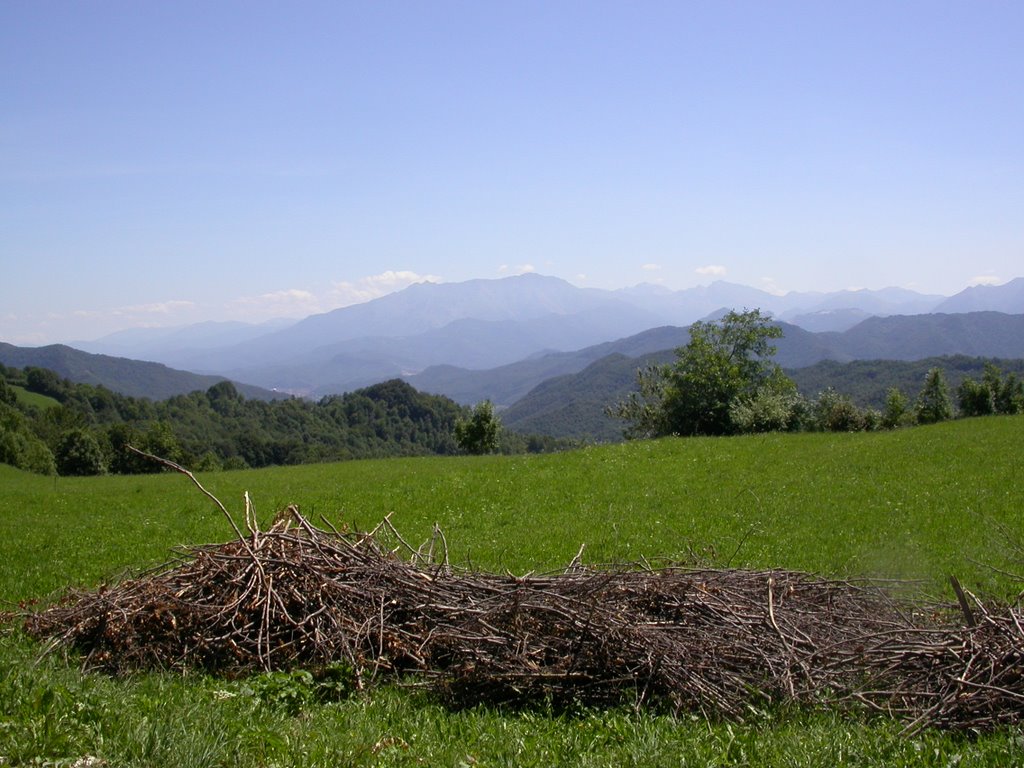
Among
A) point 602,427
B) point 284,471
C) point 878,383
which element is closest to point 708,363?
point 284,471

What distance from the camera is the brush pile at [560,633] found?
215 inches

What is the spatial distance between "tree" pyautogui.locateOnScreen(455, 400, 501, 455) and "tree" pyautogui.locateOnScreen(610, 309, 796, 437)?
38.2ft

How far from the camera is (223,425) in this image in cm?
11919

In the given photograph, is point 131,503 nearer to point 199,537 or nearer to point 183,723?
→ point 199,537

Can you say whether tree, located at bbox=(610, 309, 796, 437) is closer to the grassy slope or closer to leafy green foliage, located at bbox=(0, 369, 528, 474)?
leafy green foliage, located at bbox=(0, 369, 528, 474)

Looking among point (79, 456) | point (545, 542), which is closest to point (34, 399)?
point (79, 456)

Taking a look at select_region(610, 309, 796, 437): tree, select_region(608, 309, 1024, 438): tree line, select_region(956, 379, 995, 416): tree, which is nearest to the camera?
select_region(608, 309, 1024, 438): tree line

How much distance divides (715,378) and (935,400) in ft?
45.1

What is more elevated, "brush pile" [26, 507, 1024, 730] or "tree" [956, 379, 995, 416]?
"brush pile" [26, 507, 1024, 730]

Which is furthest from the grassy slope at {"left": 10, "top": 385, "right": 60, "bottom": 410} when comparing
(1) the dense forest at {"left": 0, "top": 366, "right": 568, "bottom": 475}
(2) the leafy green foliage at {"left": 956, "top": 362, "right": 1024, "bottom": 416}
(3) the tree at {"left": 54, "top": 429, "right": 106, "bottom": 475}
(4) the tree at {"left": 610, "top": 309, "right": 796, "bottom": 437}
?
(2) the leafy green foliage at {"left": 956, "top": 362, "right": 1024, "bottom": 416}

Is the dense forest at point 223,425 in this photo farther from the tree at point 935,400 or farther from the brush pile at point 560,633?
the brush pile at point 560,633

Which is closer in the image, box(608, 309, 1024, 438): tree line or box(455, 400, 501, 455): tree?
box(608, 309, 1024, 438): tree line

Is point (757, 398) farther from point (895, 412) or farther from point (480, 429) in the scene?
point (480, 429)

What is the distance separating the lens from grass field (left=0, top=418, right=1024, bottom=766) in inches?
168
